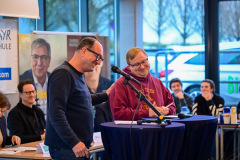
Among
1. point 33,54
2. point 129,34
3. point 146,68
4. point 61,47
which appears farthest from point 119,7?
point 146,68

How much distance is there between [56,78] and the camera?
2.43 m

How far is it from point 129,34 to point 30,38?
2.21m

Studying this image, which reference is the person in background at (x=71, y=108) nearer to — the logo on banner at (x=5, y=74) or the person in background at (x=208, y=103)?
the logo on banner at (x=5, y=74)

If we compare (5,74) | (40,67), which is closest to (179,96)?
(40,67)

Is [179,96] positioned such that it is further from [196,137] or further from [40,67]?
[196,137]

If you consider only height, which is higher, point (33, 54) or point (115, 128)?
point (33, 54)

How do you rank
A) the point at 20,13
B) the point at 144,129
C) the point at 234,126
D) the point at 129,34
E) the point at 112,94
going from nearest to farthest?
the point at 144,129, the point at 112,94, the point at 20,13, the point at 234,126, the point at 129,34

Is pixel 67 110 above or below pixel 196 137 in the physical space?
above

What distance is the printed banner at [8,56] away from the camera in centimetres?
539

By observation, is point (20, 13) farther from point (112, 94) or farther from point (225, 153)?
point (225, 153)

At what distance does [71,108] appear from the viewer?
2.50m

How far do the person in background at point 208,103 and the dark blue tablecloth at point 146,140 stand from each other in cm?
373

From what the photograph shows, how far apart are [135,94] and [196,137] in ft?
1.82

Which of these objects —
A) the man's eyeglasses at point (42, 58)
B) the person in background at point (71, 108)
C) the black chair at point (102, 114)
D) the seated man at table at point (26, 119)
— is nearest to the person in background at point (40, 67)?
the man's eyeglasses at point (42, 58)
